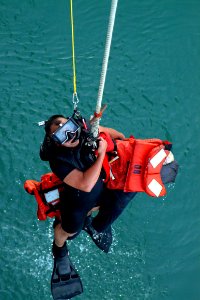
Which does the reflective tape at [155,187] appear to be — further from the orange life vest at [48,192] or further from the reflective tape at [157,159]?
the orange life vest at [48,192]

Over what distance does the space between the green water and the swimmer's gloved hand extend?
1189 mm

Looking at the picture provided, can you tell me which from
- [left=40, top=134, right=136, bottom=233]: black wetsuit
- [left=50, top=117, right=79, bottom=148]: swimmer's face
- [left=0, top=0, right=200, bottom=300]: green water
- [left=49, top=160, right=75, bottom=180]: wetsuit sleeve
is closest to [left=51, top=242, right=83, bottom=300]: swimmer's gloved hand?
[left=40, top=134, right=136, bottom=233]: black wetsuit

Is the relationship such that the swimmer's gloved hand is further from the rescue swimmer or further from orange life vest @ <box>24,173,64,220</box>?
orange life vest @ <box>24,173,64,220</box>

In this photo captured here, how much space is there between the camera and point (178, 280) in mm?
7875

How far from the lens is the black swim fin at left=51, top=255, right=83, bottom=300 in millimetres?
5824

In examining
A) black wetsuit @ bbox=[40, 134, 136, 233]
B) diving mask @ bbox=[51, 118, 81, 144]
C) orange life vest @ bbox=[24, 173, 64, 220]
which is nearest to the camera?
diving mask @ bbox=[51, 118, 81, 144]

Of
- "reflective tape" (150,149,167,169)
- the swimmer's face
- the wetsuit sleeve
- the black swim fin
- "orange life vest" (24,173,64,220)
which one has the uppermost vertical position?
the swimmer's face

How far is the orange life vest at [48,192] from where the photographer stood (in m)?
5.21

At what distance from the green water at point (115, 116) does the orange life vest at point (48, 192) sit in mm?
1958

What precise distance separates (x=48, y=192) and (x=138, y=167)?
104 cm

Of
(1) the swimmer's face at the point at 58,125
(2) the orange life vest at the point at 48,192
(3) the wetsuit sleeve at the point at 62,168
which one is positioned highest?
(1) the swimmer's face at the point at 58,125

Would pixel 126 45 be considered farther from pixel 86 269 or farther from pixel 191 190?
pixel 86 269

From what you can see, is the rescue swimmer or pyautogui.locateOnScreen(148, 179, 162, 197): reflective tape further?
pyautogui.locateOnScreen(148, 179, 162, 197): reflective tape

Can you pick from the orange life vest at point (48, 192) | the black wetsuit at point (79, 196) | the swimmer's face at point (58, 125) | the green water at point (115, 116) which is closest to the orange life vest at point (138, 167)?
the black wetsuit at point (79, 196)
